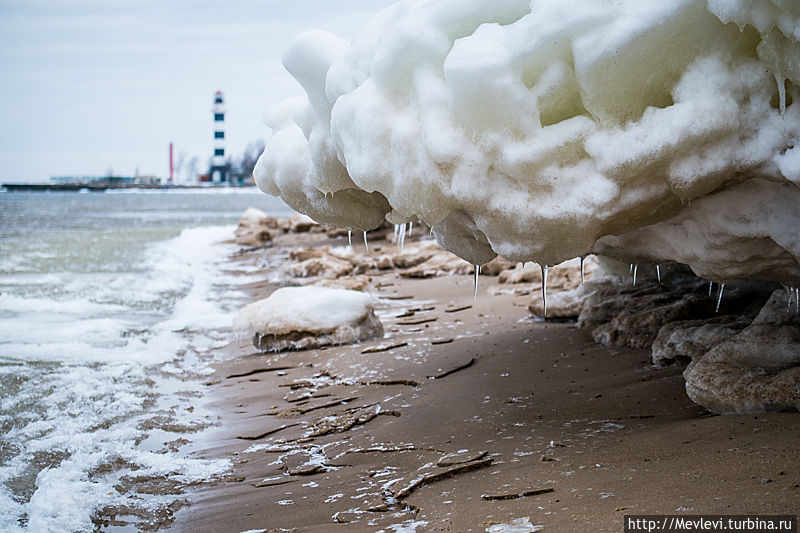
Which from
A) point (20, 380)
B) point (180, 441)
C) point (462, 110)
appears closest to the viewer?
point (462, 110)

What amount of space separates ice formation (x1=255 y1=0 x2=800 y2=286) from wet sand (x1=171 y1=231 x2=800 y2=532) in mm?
815

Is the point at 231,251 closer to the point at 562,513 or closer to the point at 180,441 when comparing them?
the point at 180,441

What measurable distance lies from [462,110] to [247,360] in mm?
3903

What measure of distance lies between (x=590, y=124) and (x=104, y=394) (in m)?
4.12

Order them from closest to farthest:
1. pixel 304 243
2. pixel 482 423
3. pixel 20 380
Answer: pixel 482 423 → pixel 20 380 → pixel 304 243

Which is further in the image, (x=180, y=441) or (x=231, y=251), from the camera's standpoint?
A: (x=231, y=251)

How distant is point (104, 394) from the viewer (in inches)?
218

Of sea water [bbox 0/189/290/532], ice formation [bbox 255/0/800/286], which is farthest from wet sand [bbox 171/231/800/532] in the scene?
ice formation [bbox 255/0/800/286]

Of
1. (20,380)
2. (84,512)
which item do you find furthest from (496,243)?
(20,380)

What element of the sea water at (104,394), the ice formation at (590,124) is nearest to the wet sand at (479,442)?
the sea water at (104,394)

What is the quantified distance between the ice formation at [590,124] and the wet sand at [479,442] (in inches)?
32.1

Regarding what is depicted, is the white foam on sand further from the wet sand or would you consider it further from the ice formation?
the ice formation

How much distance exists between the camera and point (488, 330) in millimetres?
6152

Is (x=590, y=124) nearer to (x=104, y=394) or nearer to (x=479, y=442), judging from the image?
(x=479, y=442)
